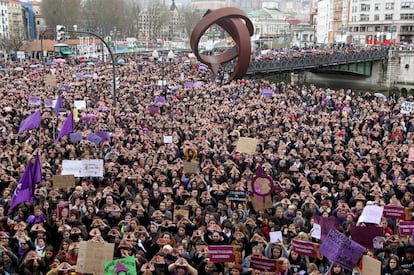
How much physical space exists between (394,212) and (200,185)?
13.4 feet

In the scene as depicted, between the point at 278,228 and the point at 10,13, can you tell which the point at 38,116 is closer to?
the point at 278,228

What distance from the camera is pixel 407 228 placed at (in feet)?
28.3

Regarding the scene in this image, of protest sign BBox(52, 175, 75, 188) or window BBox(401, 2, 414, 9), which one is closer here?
protest sign BBox(52, 175, 75, 188)

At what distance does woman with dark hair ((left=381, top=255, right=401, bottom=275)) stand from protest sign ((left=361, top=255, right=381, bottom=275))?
2.69 feet

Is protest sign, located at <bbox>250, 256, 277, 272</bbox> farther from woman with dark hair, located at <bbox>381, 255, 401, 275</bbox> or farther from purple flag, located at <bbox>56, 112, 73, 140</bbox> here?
purple flag, located at <bbox>56, 112, 73, 140</bbox>

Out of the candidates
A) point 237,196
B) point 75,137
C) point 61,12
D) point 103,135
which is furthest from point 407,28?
point 237,196

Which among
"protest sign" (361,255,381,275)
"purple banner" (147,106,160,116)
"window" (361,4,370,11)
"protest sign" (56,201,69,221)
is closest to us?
"protest sign" (361,255,381,275)

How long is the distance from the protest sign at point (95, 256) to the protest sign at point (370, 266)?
339 cm

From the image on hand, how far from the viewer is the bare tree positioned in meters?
96.6

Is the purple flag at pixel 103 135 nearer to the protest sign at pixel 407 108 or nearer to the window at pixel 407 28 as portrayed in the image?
the protest sign at pixel 407 108

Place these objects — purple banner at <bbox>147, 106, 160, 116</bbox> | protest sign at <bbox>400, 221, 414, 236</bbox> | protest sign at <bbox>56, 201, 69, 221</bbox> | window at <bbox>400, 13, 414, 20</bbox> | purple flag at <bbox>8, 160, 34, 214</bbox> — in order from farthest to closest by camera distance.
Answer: window at <bbox>400, 13, 414, 20</bbox> < purple banner at <bbox>147, 106, 160, 116</bbox> < purple flag at <bbox>8, 160, 34, 214</bbox> < protest sign at <bbox>56, 201, 69, 221</bbox> < protest sign at <bbox>400, 221, 414, 236</bbox>

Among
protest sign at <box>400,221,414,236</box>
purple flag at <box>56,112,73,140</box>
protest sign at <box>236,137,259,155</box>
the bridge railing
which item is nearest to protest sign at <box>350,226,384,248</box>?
protest sign at <box>400,221,414,236</box>

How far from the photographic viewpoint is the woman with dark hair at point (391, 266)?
7.93m

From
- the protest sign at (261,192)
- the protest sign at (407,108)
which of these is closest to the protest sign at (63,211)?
the protest sign at (261,192)
